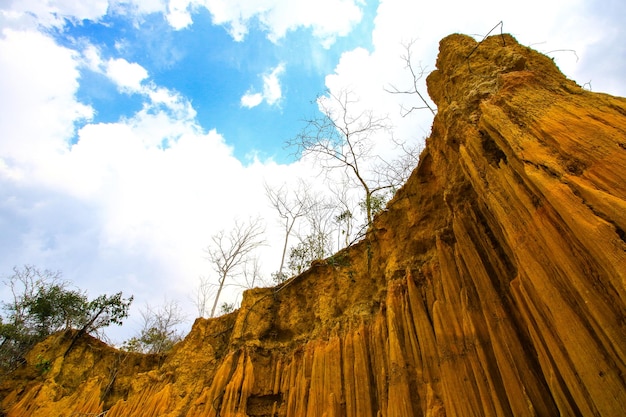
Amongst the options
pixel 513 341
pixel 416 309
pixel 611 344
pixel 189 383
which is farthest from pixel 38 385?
pixel 611 344

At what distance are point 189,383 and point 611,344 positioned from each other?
14.7 meters

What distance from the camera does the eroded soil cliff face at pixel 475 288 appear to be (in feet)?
10.7

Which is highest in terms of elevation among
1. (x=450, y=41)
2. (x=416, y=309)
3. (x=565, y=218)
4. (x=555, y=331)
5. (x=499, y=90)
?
(x=450, y=41)

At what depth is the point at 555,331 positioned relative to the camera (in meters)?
3.68

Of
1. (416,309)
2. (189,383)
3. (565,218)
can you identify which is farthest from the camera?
(189,383)

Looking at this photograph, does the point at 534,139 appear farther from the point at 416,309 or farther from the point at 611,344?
the point at 416,309

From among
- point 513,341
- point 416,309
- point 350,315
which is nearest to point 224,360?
point 350,315

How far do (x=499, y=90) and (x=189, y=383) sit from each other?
49.9ft

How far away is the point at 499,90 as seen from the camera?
5.34 metres

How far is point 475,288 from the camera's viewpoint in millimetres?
5832

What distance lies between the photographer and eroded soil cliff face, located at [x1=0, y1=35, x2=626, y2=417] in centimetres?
326

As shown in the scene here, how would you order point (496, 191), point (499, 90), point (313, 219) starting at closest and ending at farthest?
point (496, 191) → point (499, 90) → point (313, 219)

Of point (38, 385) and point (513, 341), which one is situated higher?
point (38, 385)

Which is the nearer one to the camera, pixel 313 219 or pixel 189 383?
pixel 189 383
